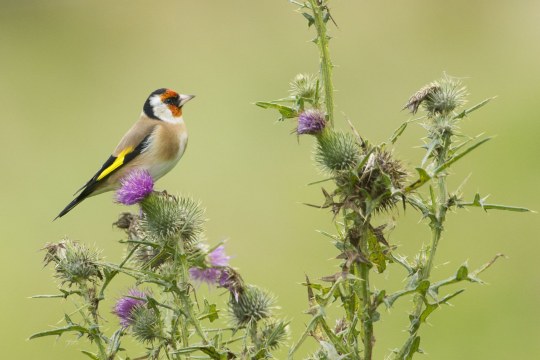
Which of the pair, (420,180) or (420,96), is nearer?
(420,180)

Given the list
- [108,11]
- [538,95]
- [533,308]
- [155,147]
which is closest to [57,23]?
[108,11]

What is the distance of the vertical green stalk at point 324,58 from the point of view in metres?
2.24

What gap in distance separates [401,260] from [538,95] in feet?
29.9

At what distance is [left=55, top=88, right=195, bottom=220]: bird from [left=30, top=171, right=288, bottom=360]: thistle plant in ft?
3.65

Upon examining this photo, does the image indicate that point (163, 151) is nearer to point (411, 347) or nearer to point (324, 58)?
point (324, 58)

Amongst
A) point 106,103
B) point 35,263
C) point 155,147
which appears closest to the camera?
point 155,147

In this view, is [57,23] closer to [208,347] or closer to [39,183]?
[39,183]

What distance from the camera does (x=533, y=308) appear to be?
6887 mm

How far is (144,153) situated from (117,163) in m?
0.13

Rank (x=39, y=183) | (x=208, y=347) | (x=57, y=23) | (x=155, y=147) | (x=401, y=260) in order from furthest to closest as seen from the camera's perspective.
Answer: (x=57, y=23), (x=39, y=183), (x=155, y=147), (x=401, y=260), (x=208, y=347)

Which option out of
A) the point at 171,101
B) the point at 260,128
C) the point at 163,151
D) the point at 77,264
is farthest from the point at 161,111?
the point at 260,128

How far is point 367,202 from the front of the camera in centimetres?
209

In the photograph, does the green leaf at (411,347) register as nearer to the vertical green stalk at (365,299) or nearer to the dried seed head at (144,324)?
the vertical green stalk at (365,299)

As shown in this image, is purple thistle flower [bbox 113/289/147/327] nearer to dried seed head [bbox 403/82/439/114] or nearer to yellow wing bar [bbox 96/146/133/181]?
dried seed head [bbox 403/82/439/114]
